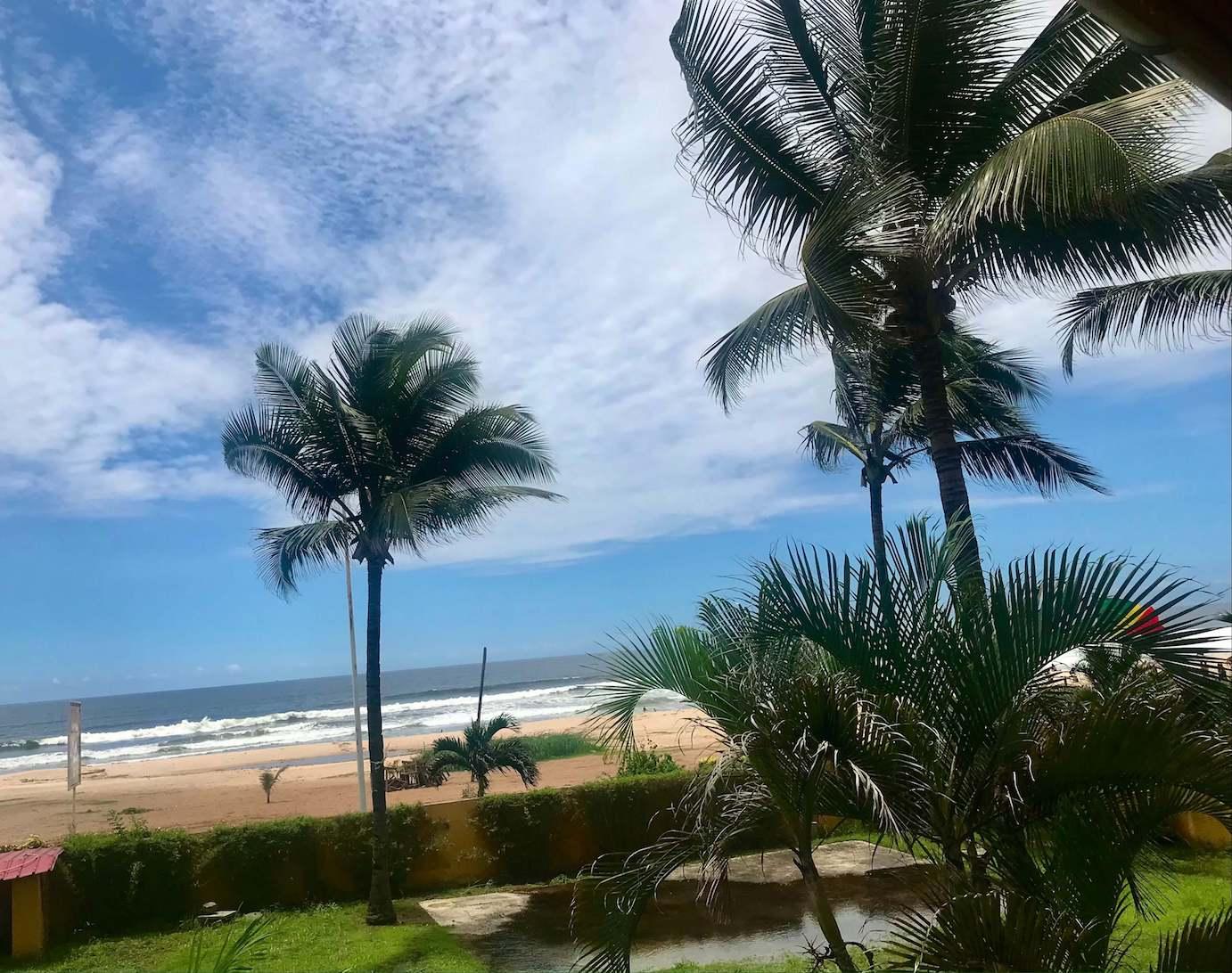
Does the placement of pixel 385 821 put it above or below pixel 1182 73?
below

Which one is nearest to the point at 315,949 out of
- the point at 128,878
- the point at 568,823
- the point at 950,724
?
the point at 128,878

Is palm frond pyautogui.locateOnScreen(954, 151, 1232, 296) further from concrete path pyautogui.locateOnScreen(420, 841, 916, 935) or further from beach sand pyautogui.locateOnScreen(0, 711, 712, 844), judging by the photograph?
beach sand pyautogui.locateOnScreen(0, 711, 712, 844)

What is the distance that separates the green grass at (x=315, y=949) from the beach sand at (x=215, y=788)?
5033 millimetres

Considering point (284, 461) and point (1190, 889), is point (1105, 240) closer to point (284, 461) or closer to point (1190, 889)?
point (1190, 889)

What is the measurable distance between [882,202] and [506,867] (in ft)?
30.3

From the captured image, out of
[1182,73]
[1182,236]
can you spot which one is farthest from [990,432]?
[1182,73]

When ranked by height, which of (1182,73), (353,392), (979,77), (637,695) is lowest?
(637,695)

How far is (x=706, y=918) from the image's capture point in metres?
8.91

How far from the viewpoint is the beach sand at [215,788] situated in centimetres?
2195

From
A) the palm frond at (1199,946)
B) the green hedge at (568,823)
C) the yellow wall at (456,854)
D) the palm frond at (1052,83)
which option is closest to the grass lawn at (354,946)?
the yellow wall at (456,854)

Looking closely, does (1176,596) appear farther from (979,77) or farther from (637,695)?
(979,77)

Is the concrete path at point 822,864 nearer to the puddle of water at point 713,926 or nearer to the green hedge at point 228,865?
the puddle of water at point 713,926

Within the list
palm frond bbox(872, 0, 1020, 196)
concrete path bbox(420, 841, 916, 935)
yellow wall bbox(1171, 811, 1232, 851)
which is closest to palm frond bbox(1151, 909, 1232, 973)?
palm frond bbox(872, 0, 1020, 196)

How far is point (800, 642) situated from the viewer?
4.20m
